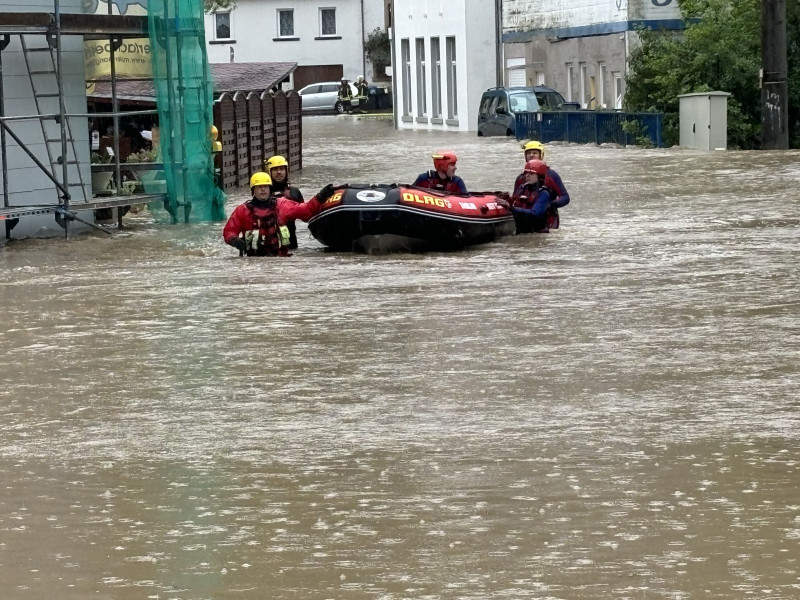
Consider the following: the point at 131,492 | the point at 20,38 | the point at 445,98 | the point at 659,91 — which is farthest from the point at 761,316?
the point at 445,98

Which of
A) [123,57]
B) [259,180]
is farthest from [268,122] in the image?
[259,180]

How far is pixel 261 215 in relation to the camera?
18141 mm

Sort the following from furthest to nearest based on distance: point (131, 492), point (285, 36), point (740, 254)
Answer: point (285, 36), point (740, 254), point (131, 492)

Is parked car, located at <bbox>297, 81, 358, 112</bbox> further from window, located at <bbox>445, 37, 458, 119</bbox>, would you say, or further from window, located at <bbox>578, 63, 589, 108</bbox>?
window, located at <bbox>578, 63, 589, 108</bbox>

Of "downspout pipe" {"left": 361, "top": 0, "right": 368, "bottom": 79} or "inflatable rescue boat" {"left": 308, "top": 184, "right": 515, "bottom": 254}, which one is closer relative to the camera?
"inflatable rescue boat" {"left": 308, "top": 184, "right": 515, "bottom": 254}

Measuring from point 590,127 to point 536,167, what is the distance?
21256mm

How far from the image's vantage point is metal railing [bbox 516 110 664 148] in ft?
125

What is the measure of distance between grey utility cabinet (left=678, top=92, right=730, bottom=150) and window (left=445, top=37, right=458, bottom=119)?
65.9 feet

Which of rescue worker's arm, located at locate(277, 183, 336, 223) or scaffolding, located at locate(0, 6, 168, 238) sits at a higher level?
scaffolding, located at locate(0, 6, 168, 238)

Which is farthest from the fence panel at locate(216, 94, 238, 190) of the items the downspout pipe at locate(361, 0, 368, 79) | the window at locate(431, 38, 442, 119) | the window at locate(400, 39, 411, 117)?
the downspout pipe at locate(361, 0, 368, 79)

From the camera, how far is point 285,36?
7931 centimetres

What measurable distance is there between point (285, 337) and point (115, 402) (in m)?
2.65

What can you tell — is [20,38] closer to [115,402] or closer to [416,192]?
[416,192]

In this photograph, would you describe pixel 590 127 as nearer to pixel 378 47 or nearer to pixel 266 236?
pixel 266 236
